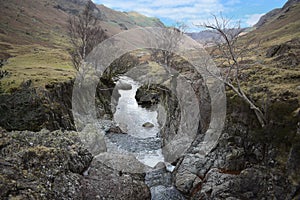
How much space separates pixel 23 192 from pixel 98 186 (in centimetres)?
338

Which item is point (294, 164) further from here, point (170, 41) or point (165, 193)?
point (170, 41)

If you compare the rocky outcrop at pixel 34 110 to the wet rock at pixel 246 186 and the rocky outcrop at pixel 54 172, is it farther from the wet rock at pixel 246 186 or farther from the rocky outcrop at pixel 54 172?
the wet rock at pixel 246 186

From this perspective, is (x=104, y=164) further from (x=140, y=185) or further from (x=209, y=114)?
(x=209, y=114)

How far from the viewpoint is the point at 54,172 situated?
412 inches

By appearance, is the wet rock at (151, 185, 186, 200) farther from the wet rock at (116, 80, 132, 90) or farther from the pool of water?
the wet rock at (116, 80, 132, 90)

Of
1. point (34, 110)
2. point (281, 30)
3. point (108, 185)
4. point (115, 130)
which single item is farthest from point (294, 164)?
point (281, 30)

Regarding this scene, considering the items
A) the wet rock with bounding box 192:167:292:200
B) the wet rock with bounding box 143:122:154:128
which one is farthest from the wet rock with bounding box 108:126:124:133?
the wet rock with bounding box 192:167:292:200

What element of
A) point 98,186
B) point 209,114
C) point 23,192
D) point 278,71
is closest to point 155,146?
point 209,114

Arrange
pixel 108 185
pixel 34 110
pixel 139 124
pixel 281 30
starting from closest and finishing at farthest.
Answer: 1. pixel 108 185
2. pixel 34 110
3. pixel 139 124
4. pixel 281 30

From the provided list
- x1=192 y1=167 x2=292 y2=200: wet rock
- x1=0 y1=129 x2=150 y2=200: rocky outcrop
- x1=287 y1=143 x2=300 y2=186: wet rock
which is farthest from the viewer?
x1=192 y1=167 x2=292 y2=200: wet rock

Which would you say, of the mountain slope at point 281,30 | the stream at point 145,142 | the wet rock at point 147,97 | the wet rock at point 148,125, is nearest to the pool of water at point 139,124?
the stream at point 145,142

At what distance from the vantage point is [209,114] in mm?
15766

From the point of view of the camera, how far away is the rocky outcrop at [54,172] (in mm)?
9227

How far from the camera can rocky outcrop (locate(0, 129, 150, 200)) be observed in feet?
30.3
